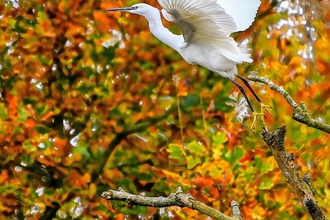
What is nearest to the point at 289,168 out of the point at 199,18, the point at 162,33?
the point at 199,18

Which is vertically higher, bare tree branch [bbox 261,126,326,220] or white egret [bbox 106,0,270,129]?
bare tree branch [bbox 261,126,326,220]

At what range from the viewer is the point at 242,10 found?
298 cm

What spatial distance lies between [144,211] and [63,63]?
1127mm

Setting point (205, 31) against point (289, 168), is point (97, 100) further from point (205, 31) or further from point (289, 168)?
point (289, 168)

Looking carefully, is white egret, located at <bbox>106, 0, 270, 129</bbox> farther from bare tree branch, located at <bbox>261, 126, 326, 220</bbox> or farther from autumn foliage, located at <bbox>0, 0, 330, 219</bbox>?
autumn foliage, located at <bbox>0, 0, 330, 219</bbox>

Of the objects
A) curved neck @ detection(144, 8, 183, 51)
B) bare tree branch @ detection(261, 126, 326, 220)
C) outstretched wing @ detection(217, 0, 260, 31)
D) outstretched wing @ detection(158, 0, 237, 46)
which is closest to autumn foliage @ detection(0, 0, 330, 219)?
outstretched wing @ detection(217, 0, 260, 31)

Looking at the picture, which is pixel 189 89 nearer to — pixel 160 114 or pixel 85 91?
pixel 160 114

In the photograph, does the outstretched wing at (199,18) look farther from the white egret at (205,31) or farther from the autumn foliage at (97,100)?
the autumn foliage at (97,100)

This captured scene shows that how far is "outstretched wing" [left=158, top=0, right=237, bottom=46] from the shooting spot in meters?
2.48

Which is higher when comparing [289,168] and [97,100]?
[289,168]

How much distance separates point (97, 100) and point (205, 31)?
218 cm

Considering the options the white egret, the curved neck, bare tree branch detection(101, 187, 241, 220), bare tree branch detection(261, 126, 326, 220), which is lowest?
the curved neck

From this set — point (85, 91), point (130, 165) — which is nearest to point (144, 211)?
point (130, 165)

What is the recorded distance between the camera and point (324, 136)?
3.97 m
